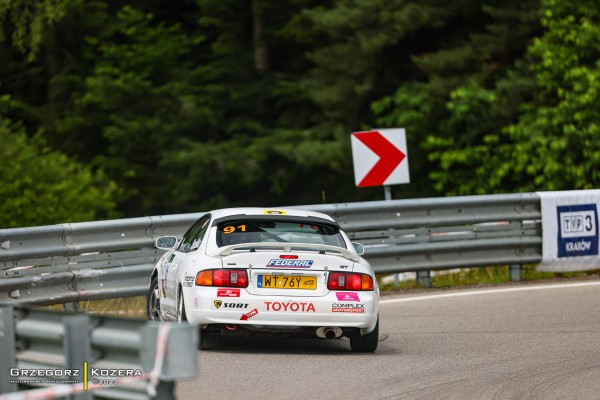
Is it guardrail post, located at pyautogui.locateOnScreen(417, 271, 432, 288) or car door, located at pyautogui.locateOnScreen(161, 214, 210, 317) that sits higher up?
car door, located at pyautogui.locateOnScreen(161, 214, 210, 317)

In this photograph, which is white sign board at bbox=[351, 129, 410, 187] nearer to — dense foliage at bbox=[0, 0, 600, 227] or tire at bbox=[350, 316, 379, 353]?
tire at bbox=[350, 316, 379, 353]

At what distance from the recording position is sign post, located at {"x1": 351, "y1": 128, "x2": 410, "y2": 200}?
56.5ft

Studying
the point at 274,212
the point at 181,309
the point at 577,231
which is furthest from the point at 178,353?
the point at 577,231

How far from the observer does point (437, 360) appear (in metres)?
10.3

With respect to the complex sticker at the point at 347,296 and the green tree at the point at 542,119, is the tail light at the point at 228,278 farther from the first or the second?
the green tree at the point at 542,119

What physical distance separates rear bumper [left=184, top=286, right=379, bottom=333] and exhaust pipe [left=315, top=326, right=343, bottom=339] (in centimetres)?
10

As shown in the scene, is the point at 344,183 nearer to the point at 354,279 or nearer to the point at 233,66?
the point at 233,66

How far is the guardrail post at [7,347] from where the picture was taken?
6676 millimetres

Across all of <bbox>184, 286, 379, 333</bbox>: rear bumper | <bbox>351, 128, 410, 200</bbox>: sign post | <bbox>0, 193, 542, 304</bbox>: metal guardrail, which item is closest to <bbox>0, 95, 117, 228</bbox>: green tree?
<bbox>351, 128, 410, 200</bbox>: sign post

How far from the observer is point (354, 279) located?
10.6 metres

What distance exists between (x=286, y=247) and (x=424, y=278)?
21.7 ft

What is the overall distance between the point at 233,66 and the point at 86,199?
714 centimetres

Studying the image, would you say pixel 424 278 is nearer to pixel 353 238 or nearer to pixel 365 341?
pixel 353 238

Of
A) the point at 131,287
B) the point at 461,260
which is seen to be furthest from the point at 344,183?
the point at 131,287
